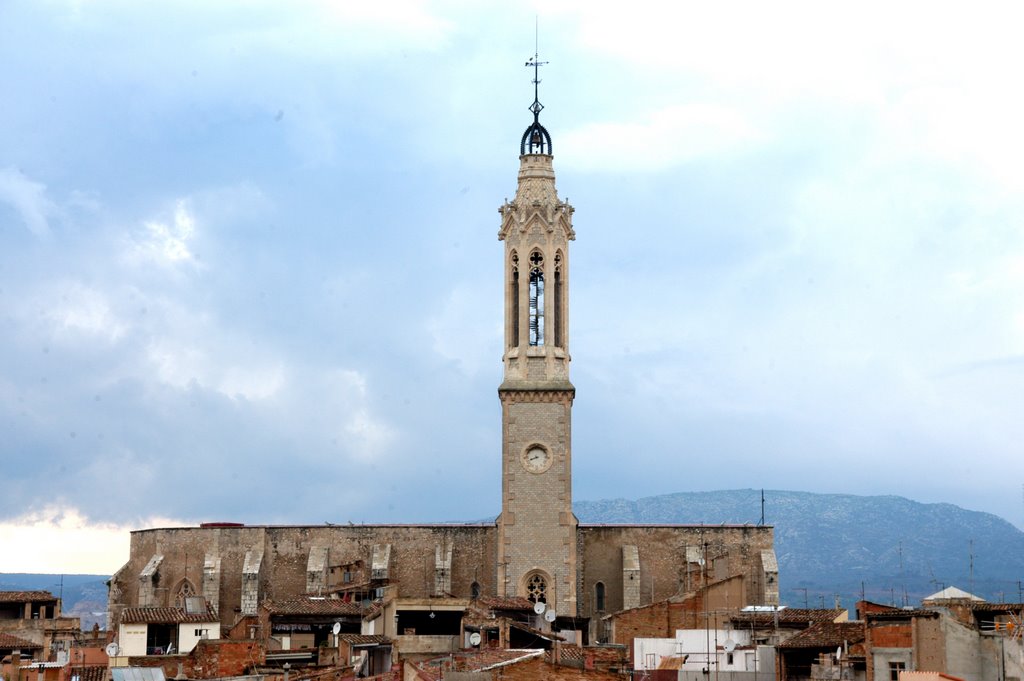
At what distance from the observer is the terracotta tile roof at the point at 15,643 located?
77.4 m

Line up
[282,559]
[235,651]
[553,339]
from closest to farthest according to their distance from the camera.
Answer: [235,651]
[553,339]
[282,559]

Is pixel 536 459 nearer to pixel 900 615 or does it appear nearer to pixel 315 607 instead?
pixel 315 607

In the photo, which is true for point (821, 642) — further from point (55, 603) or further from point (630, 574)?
point (55, 603)

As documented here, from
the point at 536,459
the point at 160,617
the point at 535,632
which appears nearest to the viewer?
the point at 535,632

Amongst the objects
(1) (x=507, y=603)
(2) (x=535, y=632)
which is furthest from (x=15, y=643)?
(2) (x=535, y=632)

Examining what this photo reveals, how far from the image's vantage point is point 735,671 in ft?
174

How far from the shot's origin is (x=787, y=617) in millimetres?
62156

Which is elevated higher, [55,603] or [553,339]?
[553,339]

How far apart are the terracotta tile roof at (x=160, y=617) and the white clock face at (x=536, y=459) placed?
569 inches

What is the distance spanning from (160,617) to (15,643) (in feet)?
29.0

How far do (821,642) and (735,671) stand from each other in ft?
8.52

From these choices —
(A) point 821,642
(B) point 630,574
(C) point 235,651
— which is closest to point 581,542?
(B) point 630,574

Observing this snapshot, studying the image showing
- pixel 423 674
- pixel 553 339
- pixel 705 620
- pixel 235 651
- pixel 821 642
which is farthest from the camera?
pixel 553 339

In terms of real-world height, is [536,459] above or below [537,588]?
above
